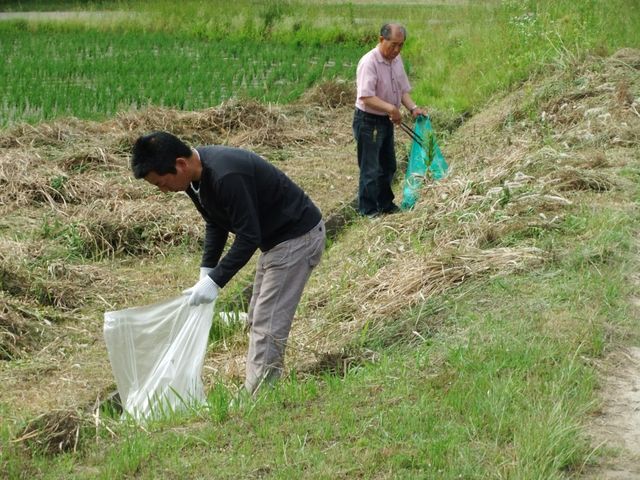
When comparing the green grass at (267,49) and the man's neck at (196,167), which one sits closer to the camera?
the man's neck at (196,167)

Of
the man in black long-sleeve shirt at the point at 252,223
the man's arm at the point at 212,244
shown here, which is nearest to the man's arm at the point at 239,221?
the man in black long-sleeve shirt at the point at 252,223

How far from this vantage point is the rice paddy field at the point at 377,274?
3.96 meters

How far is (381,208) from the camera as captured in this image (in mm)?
8203

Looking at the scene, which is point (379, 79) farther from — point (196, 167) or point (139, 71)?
point (139, 71)

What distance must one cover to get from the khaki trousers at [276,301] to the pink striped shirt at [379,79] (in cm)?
292

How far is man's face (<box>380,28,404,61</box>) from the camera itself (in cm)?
769

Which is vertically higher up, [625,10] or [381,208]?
[625,10]

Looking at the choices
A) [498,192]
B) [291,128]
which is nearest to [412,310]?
[498,192]

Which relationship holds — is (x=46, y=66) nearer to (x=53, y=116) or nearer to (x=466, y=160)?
(x=53, y=116)

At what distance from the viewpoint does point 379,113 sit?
781cm

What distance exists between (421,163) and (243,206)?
4.32 metres

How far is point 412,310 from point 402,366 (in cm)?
88

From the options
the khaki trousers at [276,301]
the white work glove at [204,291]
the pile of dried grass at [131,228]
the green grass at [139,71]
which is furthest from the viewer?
A: the green grass at [139,71]

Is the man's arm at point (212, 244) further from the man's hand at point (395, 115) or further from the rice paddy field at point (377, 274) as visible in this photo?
the man's hand at point (395, 115)
